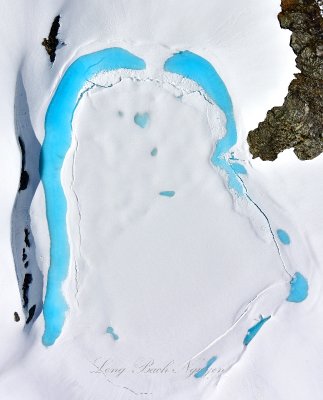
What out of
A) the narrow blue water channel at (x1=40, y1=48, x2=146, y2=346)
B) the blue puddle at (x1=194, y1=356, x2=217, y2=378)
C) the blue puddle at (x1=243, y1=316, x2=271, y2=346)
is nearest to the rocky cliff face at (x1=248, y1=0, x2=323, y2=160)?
the narrow blue water channel at (x1=40, y1=48, x2=146, y2=346)

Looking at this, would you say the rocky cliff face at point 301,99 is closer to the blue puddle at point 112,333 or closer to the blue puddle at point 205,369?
the blue puddle at point 205,369

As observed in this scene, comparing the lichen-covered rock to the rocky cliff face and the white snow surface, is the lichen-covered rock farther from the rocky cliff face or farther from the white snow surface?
the rocky cliff face

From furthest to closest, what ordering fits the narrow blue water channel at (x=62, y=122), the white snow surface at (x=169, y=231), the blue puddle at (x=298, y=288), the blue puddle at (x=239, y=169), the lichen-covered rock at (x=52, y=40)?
the blue puddle at (x=298, y=288), the blue puddle at (x=239, y=169), the narrow blue water channel at (x=62, y=122), the white snow surface at (x=169, y=231), the lichen-covered rock at (x=52, y=40)

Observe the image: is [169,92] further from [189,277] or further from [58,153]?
[189,277]

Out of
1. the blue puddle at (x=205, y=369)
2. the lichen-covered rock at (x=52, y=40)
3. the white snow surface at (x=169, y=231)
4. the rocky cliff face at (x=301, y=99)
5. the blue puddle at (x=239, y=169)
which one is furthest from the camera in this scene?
the blue puddle at (x=205, y=369)

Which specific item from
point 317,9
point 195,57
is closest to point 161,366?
point 195,57

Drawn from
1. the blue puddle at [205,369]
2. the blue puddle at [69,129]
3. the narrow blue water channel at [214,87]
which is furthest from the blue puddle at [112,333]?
the narrow blue water channel at [214,87]

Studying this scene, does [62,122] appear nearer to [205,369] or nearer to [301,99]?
[301,99]

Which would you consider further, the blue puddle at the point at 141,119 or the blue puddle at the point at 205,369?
the blue puddle at the point at 205,369
